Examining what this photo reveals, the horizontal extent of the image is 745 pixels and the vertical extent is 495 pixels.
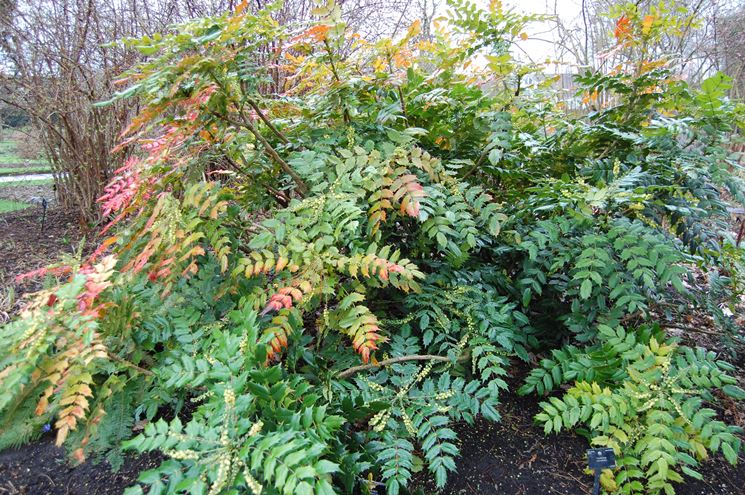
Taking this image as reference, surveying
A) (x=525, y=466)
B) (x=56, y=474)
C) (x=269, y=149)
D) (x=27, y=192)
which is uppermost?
(x=269, y=149)

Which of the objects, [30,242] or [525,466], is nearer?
[525,466]

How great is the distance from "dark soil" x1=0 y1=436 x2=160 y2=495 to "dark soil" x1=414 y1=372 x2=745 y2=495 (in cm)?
105

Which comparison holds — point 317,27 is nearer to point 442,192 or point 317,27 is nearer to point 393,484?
point 442,192

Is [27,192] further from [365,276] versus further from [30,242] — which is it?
[365,276]

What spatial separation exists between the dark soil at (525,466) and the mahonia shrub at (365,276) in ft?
0.32

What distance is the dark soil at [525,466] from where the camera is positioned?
1.66 meters

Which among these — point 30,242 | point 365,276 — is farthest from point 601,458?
point 30,242

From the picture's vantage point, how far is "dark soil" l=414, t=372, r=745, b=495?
1.66 metres

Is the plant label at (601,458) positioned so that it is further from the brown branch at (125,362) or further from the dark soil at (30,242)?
the dark soil at (30,242)

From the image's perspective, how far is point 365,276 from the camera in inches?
70.0

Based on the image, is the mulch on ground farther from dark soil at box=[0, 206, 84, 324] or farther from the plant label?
dark soil at box=[0, 206, 84, 324]

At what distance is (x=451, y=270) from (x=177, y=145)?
118 cm

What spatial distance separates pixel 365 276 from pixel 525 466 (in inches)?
36.8

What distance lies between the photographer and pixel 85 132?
4.62 metres
